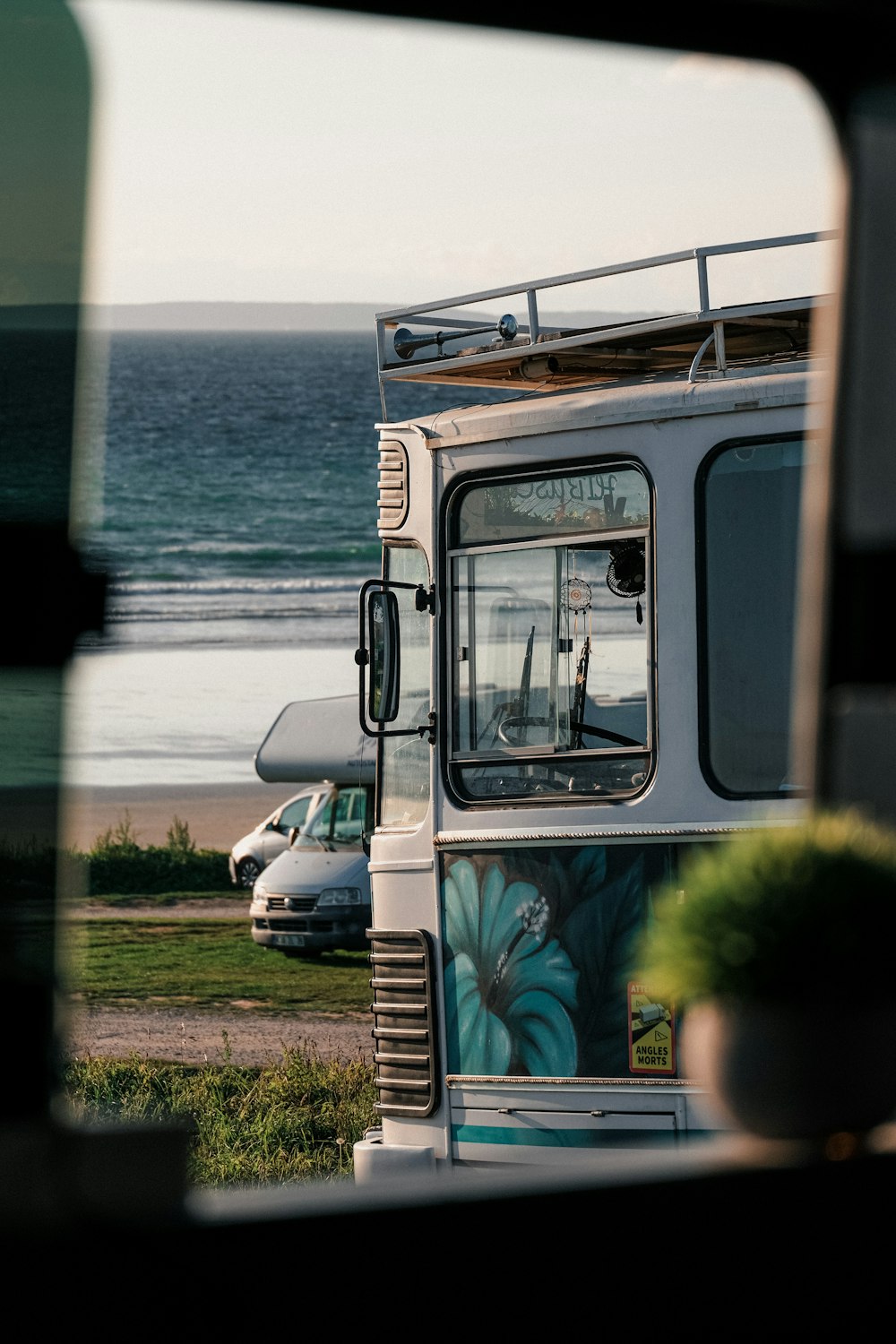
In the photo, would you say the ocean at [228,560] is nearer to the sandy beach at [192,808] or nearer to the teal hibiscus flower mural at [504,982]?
the sandy beach at [192,808]

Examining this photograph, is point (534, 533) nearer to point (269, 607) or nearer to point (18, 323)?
point (18, 323)

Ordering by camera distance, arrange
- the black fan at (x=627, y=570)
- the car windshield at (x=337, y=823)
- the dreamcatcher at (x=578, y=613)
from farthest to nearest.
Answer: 1. the car windshield at (x=337, y=823)
2. the dreamcatcher at (x=578, y=613)
3. the black fan at (x=627, y=570)

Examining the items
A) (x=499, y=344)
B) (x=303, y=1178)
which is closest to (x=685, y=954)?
(x=499, y=344)

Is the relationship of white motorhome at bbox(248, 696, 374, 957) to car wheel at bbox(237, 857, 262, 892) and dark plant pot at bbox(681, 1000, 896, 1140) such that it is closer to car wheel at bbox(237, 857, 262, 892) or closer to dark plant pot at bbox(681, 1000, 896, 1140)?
car wheel at bbox(237, 857, 262, 892)

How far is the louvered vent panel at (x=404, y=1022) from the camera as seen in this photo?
6391 millimetres

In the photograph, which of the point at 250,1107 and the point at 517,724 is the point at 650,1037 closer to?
the point at 517,724

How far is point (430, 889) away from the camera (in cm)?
644

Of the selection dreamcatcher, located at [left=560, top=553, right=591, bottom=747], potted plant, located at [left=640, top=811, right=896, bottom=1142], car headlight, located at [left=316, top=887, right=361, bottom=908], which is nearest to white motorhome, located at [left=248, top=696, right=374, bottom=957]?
car headlight, located at [left=316, top=887, right=361, bottom=908]

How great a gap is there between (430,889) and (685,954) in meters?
4.74

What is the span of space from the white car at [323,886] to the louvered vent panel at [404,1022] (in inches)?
536

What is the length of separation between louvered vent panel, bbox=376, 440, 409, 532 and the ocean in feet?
78.3

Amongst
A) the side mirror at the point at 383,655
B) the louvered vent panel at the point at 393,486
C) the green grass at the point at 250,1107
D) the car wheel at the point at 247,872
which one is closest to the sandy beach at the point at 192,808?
the car wheel at the point at 247,872

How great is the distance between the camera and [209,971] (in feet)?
81.5

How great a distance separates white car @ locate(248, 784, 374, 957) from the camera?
20.5 metres
